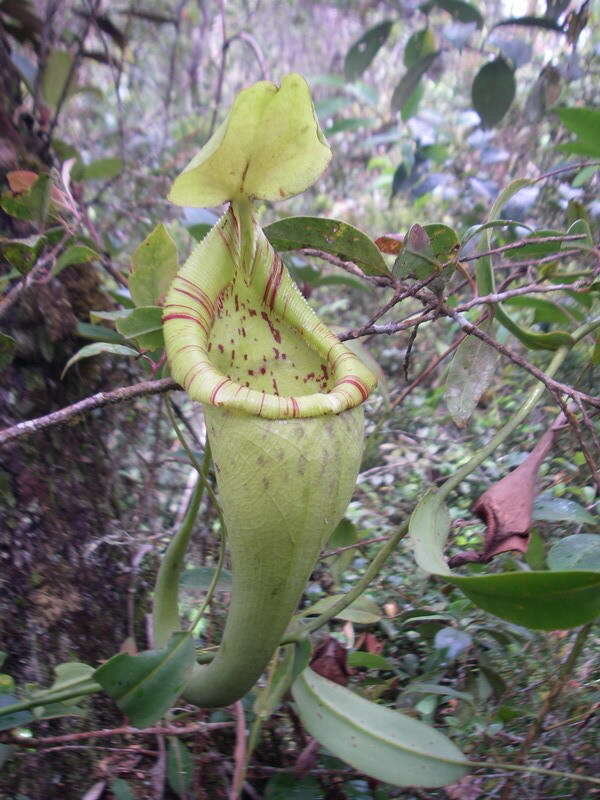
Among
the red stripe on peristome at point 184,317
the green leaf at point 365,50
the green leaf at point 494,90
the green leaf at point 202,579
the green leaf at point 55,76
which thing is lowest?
the green leaf at point 202,579

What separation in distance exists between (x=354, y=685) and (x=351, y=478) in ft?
1.60

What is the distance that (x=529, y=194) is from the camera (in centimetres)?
149

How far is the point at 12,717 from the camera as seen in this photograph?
31.9 inches

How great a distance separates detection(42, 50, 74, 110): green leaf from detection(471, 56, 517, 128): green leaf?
99 centimetres

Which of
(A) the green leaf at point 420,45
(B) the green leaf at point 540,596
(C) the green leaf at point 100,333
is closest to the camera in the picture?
(B) the green leaf at point 540,596

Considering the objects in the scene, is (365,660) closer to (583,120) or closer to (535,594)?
(535,594)

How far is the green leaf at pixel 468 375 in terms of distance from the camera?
90cm

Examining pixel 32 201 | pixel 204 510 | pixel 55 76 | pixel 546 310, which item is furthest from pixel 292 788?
pixel 55 76

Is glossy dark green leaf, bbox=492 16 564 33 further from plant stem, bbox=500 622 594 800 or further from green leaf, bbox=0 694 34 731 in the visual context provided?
green leaf, bbox=0 694 34 731

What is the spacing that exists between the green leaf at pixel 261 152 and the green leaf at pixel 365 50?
1205 mm

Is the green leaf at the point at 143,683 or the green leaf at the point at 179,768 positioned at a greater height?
the green leaf at the point at 143,683

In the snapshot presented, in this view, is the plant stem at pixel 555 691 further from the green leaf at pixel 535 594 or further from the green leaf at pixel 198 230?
the green leaf at pixel 198 230

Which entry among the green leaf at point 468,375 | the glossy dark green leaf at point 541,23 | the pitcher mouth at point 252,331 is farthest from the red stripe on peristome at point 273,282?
the glossy dark green leaf at point 541,23

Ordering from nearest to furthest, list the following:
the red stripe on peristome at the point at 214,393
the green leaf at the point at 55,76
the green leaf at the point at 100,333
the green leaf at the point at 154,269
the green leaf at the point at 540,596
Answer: the green leaf at the point at 540,596, the red stripe on peristome at the point at 214,393, the green leaf at the point at 154,269, the green leaf at the point at 100,333, the green leaf at the point at 55,76
